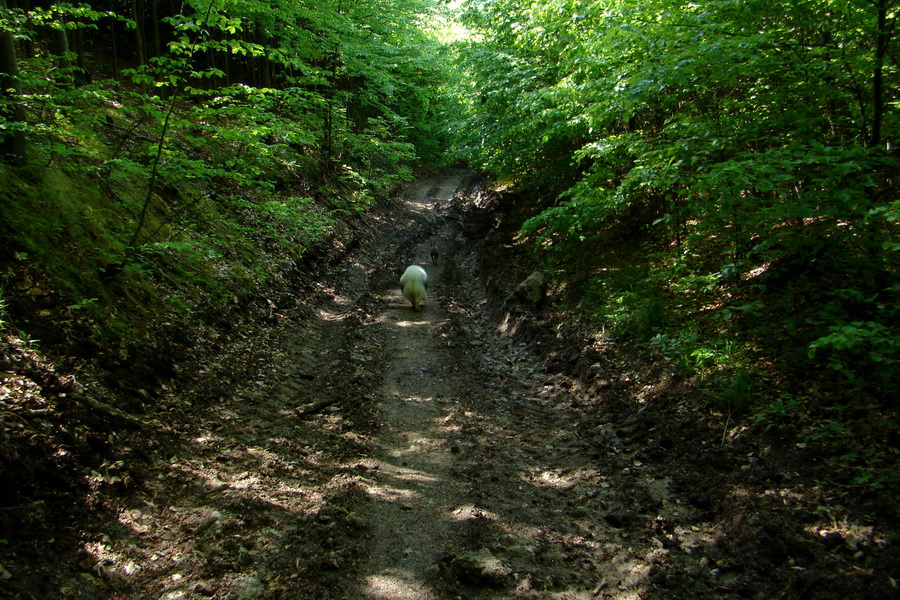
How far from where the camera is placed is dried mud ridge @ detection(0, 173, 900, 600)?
11.1 ft

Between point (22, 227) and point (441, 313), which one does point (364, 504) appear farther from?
point (441, 313)

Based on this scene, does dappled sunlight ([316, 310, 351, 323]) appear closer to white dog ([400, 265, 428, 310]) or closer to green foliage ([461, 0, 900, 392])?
white dog ([400, 265, 428, 310])

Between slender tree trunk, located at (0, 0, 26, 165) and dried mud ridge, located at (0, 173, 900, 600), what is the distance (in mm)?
3464

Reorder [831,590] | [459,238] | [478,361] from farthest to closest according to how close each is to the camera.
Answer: [459,238]
[478,361]
[831,590]

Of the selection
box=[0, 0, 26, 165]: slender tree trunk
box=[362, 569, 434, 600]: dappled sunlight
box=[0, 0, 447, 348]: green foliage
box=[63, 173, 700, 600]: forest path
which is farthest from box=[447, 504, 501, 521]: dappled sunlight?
box=[0, 0, 26, 165]: slender tree trunk

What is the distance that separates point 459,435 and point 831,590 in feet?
12.4

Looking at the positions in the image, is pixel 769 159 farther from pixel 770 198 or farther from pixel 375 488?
pixel 375 488

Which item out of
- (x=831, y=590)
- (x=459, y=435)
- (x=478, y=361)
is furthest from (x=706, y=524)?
(x=478, y=361)

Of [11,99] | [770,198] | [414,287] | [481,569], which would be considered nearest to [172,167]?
[11,99]

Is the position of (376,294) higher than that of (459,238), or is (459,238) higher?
(459,238)

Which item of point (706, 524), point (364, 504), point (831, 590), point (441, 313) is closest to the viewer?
point (831, 590)

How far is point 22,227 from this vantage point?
A: 16.7 ft

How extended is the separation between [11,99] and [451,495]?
672 centimetres

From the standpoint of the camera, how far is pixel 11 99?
17.0 feet
